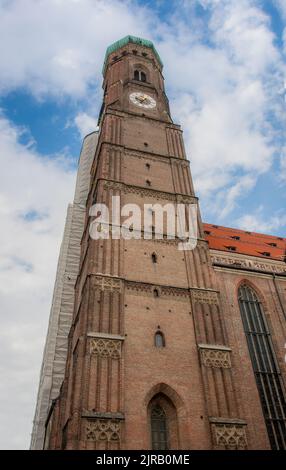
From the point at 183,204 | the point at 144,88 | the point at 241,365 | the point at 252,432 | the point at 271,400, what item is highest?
the point at 144,88

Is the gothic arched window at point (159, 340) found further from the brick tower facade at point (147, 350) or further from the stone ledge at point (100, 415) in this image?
the stone ledge at point (100, 415)

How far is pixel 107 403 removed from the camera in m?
14.6

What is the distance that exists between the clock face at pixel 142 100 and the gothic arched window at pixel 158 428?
2111 centimetres

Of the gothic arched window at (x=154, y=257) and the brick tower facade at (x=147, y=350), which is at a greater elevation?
the gothic arched window at (x=154, y=257)

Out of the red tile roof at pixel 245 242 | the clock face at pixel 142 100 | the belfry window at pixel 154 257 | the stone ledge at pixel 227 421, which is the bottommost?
the stone ledge at pixel 227 421

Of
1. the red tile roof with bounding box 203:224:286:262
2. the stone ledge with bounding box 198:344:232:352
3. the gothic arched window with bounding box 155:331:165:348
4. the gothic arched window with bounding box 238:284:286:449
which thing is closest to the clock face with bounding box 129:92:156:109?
the red tile roof with bounding box 203:224:286:262

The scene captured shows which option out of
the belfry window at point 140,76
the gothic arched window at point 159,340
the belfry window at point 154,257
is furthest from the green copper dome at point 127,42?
the gothic arched window at point 159,340

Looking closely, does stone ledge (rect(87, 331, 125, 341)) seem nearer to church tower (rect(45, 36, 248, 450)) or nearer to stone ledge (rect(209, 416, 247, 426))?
church tower (rect(45, 36, 248, 450))

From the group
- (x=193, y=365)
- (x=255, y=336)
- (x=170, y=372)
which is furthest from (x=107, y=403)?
(x=255, y=336)

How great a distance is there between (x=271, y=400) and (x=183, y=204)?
10.5m

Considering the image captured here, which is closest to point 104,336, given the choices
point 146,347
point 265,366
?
point 146,347

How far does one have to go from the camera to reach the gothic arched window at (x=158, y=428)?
584 inches

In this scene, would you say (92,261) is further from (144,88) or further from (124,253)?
(144,88)
